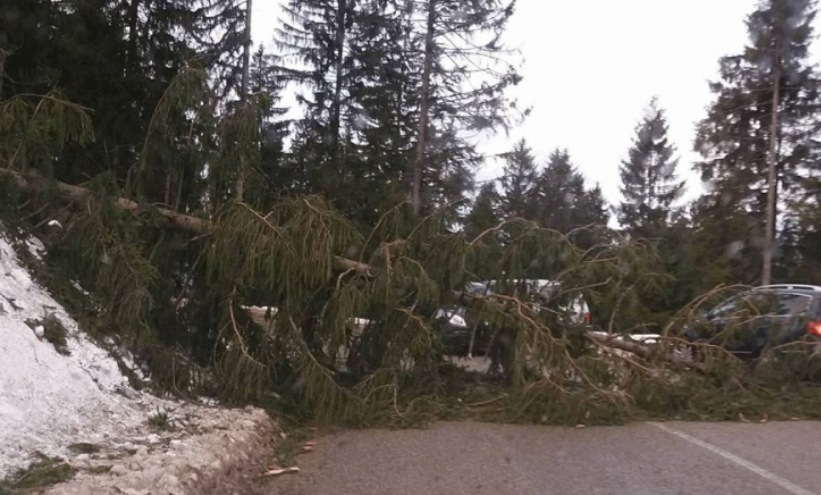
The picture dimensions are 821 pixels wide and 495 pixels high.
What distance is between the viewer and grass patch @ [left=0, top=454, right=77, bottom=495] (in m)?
5.37

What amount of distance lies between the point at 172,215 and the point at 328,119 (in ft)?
44.4

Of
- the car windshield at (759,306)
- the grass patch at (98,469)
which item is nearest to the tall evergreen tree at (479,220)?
the car windshield at (759,306)

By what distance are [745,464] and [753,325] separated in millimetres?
4212

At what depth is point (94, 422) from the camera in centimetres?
740

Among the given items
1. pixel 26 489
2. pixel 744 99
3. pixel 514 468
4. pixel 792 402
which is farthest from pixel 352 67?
pixel 26 489

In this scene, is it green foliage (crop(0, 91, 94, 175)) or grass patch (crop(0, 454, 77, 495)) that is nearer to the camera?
grass patch (crop(0, 454, 77, 495))

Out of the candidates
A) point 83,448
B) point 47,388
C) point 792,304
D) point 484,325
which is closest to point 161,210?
point 47,388

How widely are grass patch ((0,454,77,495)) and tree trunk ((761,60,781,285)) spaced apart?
81.3 ft

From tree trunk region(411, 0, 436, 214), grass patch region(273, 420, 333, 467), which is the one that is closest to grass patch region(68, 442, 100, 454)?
grass patch region(273, 420, 333, 467)

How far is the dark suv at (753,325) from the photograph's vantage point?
11.3 m

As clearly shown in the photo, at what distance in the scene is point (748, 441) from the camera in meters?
8.83

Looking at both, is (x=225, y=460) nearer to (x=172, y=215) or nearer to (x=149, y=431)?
(x=149, y=431)

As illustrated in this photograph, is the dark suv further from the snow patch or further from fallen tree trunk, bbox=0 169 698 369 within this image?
the snow patch

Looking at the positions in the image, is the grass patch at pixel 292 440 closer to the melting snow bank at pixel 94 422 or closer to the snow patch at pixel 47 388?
the melting snow bank at pixel 94 422
